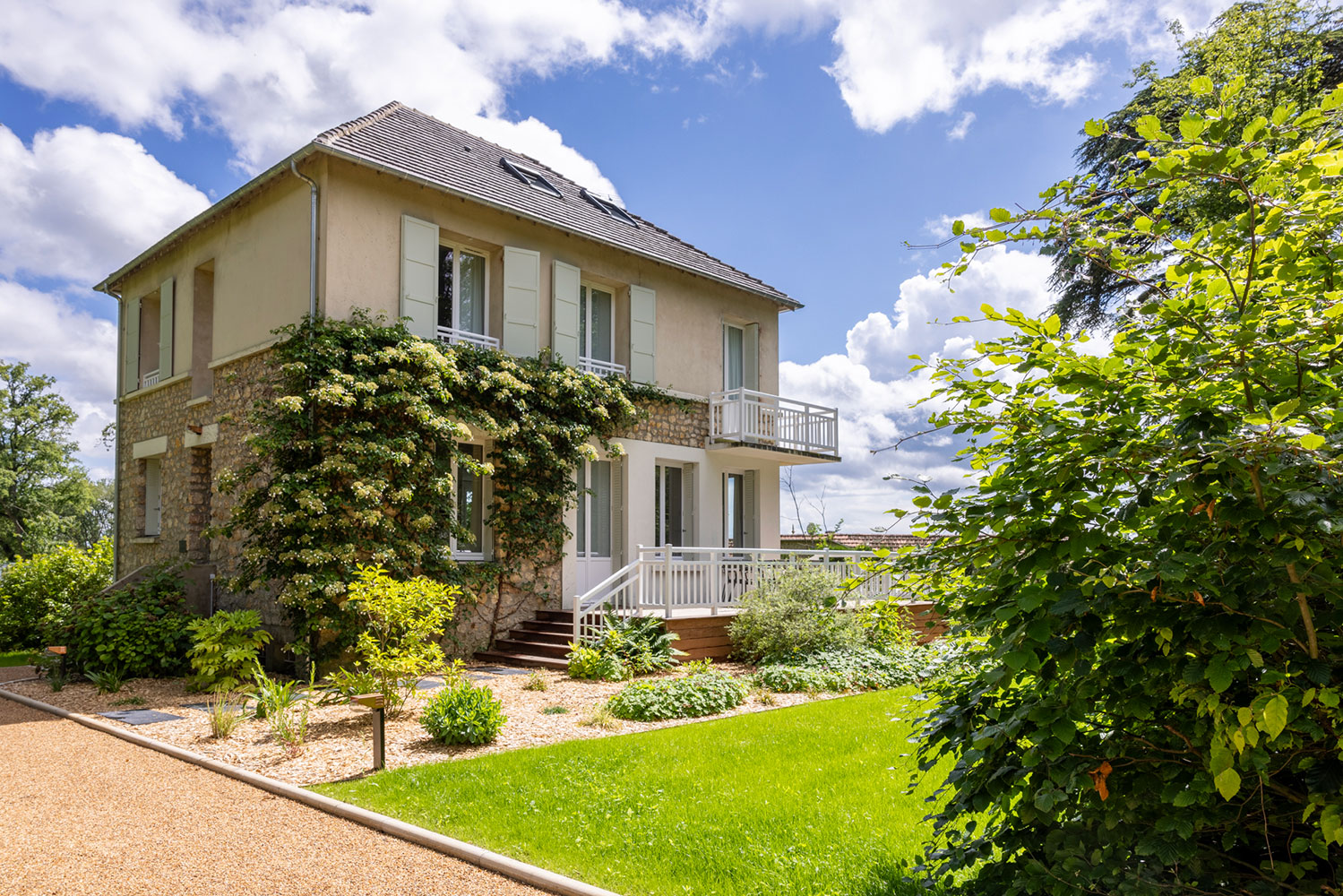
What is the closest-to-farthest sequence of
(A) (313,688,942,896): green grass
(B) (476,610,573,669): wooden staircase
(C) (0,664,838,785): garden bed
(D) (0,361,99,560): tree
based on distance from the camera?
(A) (313,688,942,896): green grass, (C) (0,664,838,785): garden bed, (B) (476,610,573,669): wooden staircase, (D) (0,361,99,560): tree

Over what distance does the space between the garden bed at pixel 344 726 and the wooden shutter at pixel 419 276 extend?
5.33 metres

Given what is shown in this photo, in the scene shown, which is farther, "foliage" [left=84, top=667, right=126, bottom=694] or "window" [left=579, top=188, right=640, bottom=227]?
"window" [left=579, top=188, right=640, bottom=227]

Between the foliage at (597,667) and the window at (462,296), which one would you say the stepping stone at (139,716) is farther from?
the window at (462,296)

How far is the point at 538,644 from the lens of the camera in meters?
12.5

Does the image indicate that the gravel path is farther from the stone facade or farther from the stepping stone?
the stone facade

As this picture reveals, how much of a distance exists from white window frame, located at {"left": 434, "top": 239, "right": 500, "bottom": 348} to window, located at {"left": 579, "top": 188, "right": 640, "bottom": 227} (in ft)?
13.3

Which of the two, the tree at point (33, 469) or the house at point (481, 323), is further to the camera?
the tree at point (33, 469)

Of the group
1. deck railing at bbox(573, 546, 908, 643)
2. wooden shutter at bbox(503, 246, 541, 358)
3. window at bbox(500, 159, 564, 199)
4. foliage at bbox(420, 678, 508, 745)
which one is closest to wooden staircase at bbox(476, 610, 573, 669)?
deck railing at bbox(573, 546, 908, 643)

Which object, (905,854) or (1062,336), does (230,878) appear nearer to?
(905,854)

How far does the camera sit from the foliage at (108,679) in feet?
32.9

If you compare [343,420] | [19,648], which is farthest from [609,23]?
[19,648]

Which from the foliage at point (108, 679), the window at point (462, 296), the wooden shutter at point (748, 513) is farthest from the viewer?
the wooden shutter at point (748, 513)

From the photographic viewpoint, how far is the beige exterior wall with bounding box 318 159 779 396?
11.8m

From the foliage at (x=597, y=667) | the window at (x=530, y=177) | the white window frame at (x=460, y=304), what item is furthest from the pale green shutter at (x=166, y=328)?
the foliage at (x=597, y=667)
